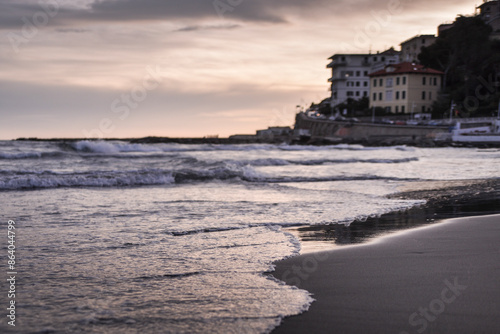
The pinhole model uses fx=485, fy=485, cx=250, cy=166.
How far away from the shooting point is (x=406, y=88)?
3051 inches

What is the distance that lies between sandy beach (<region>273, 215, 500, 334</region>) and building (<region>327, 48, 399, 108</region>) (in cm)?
9861

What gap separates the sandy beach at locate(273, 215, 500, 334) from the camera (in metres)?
3.22

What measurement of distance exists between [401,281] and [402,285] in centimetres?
12

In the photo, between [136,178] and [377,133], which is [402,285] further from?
[377,133]

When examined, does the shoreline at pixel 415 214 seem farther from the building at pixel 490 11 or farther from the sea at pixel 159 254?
the building at pixel 490 11

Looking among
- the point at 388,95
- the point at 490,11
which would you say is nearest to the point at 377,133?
the point at 388,95

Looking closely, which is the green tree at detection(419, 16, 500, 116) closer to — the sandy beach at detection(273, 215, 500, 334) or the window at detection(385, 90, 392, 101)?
the window at detection(385, 90, 392, 101)

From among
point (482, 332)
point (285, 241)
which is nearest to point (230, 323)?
point (482, 332)

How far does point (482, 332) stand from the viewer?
303cm

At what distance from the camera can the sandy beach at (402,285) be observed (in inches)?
127

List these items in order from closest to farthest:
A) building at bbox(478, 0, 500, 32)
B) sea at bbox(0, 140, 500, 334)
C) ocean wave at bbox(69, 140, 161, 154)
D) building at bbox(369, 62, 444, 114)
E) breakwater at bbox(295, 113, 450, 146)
→ sea at bbox(0, 140, 500, 334) → ocean wave at bbox(69, 140, 161, 154) → breakwater at bbox(295, 113, 450, 146) → building at bbox(369, 62, 444, 114) → building at bbox(478, 0, 500, 32)

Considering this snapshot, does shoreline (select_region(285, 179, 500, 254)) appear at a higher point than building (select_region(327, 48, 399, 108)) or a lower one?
lower

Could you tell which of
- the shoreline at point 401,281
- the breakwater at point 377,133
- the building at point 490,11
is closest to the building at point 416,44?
the building at point 490,11

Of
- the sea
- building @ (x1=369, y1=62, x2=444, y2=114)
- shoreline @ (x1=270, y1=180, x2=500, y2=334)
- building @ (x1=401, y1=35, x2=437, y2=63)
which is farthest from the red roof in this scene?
shoreline @ (x1=270, y1=180, x2=500, y2=334)
